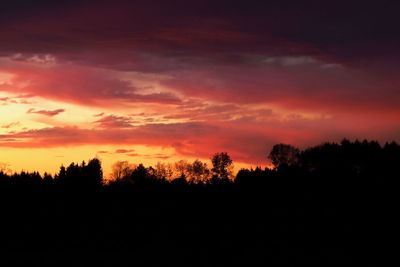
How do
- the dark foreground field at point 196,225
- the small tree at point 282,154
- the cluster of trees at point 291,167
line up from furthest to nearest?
1. the small tree at point 282,154
2. the cluster of trees at point 291,167
3. the dark foreground field at point 196,225

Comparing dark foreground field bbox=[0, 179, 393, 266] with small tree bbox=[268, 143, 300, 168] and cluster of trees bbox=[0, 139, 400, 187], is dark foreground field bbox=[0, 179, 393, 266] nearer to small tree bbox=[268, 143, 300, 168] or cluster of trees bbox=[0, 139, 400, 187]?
cluster of trees bbox=[0, 139, 400, 187]

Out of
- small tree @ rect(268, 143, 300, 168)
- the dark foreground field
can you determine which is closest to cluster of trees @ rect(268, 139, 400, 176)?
small tree @ rect(268, 143, 300, 168)

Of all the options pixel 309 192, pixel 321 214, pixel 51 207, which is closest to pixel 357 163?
pixel 309 192

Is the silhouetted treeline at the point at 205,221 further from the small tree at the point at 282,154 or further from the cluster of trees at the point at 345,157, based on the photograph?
the small tree at the point at 282,154

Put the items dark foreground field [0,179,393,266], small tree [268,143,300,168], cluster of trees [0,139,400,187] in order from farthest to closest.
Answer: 1. small tree [268,143,300,168]
2. cluster of trees [0,139,400,187]
3. dark foreground field [0,179,393,266]

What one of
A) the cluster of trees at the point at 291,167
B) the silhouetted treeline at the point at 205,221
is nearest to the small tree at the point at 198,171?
the cluster of trees at the point at 291,167

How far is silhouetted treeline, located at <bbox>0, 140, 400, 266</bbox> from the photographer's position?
38969 millimetres

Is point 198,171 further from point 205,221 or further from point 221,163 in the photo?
point 205,221

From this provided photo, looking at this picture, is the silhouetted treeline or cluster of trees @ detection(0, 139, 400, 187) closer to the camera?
the silhouetted treeline

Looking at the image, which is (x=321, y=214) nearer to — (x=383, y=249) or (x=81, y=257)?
(x=383, y=249)

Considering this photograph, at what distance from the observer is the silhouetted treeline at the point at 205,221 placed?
38969mm

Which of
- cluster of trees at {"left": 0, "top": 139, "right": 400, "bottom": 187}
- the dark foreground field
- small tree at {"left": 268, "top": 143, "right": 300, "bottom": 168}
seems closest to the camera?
the dark foreground field

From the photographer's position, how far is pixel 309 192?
57.2 meters

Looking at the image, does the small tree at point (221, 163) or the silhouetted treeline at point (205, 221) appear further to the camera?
the small tree at point (221, 163)
